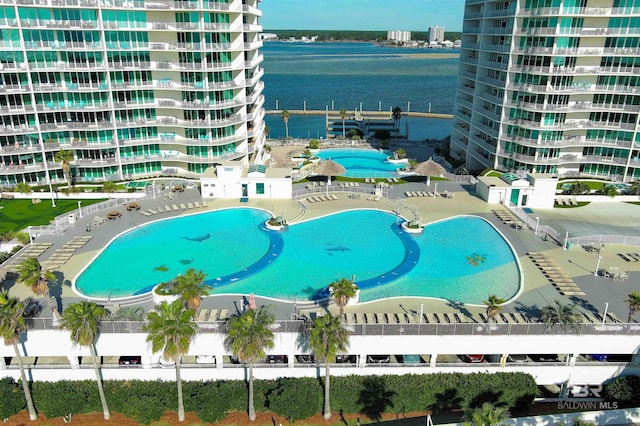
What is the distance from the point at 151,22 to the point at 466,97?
49.5 meters

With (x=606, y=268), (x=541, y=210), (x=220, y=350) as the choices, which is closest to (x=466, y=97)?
(x=541, y=210)

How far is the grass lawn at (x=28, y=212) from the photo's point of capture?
5019 cm

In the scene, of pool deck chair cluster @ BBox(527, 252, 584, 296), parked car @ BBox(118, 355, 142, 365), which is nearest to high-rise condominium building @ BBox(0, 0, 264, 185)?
parked car @ BBox(118, 355, 142, 365)

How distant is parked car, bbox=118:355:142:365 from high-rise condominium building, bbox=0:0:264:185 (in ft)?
118

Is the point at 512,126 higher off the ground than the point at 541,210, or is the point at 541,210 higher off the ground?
the point at 512,126

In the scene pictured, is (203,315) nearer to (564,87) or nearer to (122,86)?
(122,86)

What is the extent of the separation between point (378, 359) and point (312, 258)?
12100 millimetres

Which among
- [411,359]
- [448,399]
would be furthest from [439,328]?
[448,399]

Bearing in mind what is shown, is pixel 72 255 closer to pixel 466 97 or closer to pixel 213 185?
pixel 213 185

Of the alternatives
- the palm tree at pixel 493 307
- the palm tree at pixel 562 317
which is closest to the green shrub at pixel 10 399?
the palm tree at pixel 493 307

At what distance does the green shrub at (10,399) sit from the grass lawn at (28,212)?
23085 millimetres

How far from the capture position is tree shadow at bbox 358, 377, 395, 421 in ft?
103

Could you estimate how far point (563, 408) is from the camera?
107ft

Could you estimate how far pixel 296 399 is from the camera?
99.9 ft
